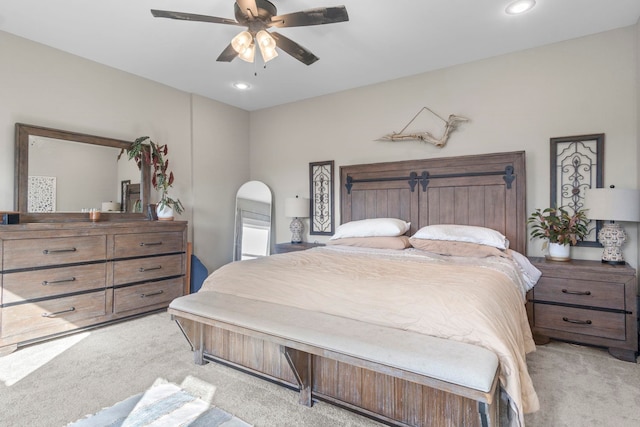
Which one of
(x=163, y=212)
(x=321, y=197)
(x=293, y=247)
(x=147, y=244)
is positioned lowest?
(x=293, y=247)

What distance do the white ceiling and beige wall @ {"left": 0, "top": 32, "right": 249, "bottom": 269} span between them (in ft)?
0.56

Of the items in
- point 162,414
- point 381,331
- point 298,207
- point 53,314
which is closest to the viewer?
point 381,331

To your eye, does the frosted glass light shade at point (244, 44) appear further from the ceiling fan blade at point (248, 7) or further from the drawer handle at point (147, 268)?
A: the drawer handle at point (147, 268)

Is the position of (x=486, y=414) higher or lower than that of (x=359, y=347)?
lower

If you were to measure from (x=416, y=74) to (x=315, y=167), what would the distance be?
173cm

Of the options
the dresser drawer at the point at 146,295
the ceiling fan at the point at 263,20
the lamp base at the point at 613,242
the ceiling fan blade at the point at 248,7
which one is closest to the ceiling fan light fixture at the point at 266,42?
the ceiling fan at the point at 263,20

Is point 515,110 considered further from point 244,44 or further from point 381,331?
point 381,331

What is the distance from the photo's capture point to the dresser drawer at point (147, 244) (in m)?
3.32

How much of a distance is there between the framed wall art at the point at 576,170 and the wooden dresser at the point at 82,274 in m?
3.94

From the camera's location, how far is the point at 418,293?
1746 mm

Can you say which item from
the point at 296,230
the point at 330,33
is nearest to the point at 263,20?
the point at 330,33

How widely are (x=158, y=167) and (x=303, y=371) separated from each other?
3.17 meters

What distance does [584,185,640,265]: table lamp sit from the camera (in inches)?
103

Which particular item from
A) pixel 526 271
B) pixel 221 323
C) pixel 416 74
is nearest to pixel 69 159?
pixel 221 323
